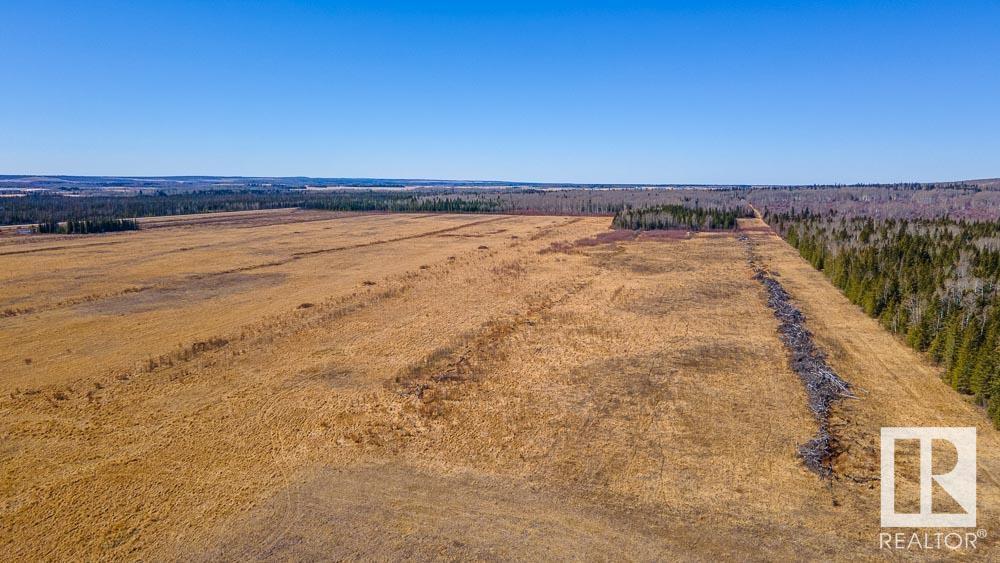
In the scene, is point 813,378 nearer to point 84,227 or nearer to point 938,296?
point 938,296

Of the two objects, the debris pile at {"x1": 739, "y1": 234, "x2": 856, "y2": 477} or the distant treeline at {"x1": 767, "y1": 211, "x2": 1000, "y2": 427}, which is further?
the distant treeline at {"x1": 767, "y1": 211, "x2": 1000, "y2": 427}

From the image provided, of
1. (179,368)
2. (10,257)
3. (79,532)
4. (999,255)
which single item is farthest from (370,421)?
(10,257)

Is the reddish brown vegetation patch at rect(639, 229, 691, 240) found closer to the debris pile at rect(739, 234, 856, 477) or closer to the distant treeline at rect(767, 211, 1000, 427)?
the distant treeline at rect(767, 211, 1000, 427)
